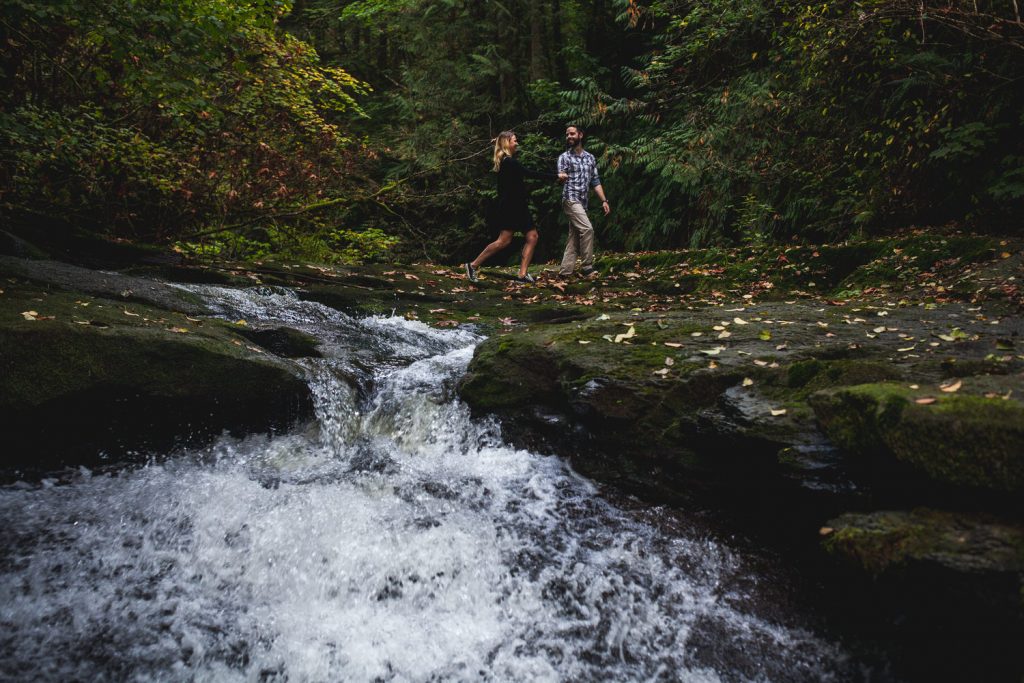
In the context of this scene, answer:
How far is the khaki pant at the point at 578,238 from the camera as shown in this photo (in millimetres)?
10031

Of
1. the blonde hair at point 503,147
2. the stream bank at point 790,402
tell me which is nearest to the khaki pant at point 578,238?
the blonde hair at point 503,147

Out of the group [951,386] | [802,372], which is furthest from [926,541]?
[802,372]

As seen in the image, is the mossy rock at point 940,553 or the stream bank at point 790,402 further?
the stream bank at point 790,402

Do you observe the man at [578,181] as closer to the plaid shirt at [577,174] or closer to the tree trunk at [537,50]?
the plaid shirt at [577,174]

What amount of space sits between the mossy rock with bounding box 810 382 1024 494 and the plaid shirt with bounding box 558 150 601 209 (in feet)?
23.6

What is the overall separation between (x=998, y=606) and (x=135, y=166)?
11.9m

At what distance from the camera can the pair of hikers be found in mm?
9195

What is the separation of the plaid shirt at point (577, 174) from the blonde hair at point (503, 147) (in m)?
1.05

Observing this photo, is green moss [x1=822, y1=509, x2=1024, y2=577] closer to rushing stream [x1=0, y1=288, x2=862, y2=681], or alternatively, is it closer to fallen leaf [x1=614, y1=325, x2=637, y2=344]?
rushing stream [x1=0, y1=288, x2=862, y2=681]

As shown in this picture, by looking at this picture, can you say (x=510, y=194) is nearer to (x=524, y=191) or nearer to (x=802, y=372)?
(x=524, y=191)

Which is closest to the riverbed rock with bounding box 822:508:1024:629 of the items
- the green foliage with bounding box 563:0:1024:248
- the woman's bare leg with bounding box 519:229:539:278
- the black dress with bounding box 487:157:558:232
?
the green foliage with bounding box 563:0:1024:248

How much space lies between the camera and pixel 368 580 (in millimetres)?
3586

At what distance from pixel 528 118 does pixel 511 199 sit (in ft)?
35.1

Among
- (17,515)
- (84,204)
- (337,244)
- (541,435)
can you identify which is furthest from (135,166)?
(541,435)
